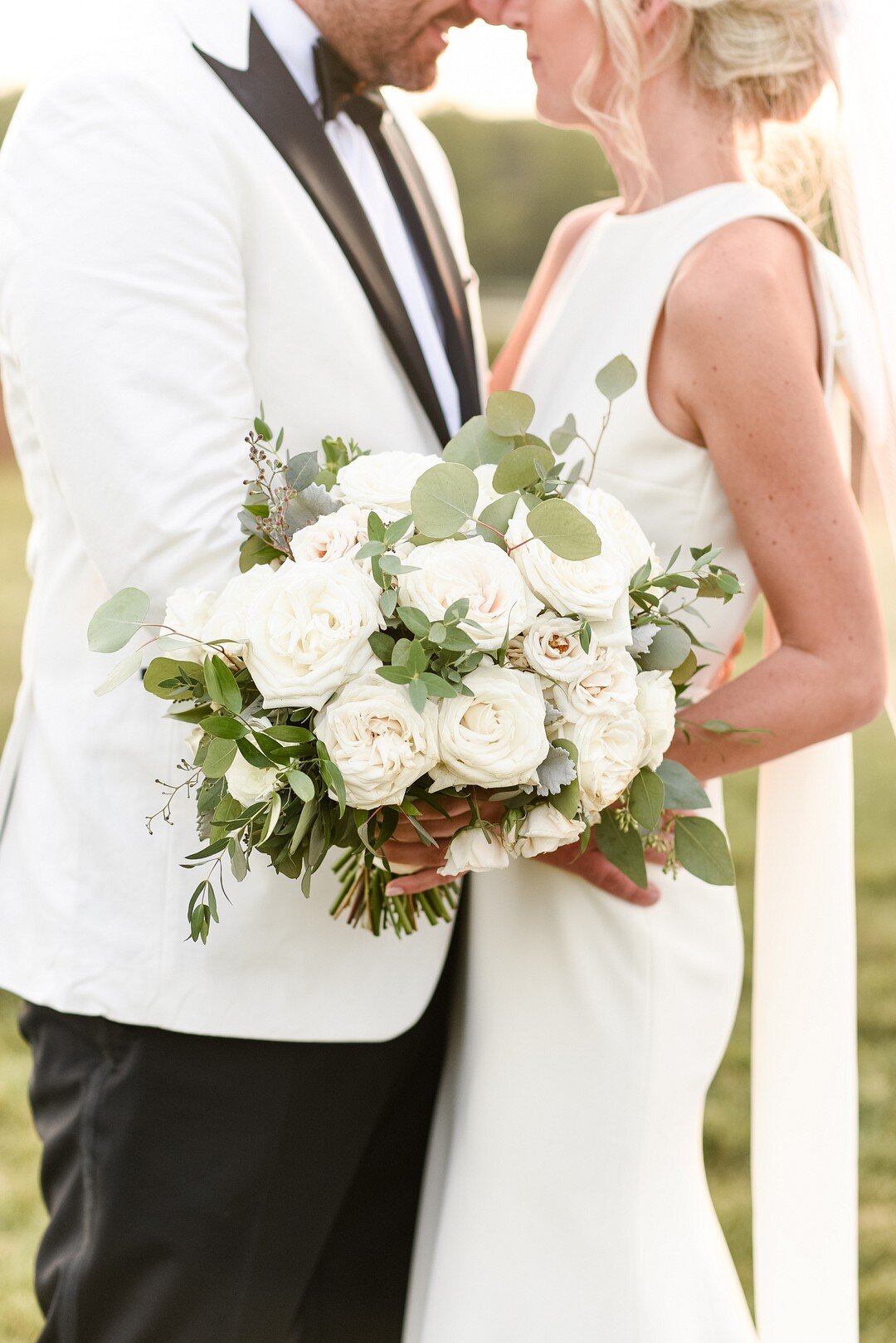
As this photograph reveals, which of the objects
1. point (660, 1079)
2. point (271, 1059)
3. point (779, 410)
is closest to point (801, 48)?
point (779, 410)

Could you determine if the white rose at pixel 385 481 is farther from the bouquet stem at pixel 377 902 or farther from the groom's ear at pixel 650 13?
the groom's ear at pixel 650 13

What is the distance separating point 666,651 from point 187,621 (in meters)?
0.63

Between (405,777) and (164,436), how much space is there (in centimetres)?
66

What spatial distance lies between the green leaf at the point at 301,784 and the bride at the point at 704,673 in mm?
695

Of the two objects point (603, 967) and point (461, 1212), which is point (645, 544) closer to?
point (603, 967)

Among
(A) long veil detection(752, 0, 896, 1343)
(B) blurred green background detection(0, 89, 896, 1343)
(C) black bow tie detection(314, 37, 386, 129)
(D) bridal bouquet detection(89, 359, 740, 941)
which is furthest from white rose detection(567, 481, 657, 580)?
(B) blurred green background detection(0, 89, 896, 1343)

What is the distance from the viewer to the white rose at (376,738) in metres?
1.55

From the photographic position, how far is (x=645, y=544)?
1798 mm

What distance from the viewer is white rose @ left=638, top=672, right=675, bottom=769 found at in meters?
1.72

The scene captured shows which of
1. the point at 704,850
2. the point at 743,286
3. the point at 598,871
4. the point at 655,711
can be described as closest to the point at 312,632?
the point at 655,711

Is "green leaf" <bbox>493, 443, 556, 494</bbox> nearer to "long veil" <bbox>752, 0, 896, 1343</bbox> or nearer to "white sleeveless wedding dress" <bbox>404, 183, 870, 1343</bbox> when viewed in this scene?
"white sleeveless wedding dress" <bbox>404, 183, 870, 1343</bbox>

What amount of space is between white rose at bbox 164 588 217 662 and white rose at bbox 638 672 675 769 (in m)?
0.57

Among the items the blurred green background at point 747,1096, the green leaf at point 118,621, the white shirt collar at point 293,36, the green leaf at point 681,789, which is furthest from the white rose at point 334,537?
the blurred green background at point 747,1096

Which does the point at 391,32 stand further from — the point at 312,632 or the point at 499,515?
the point at 312,632
